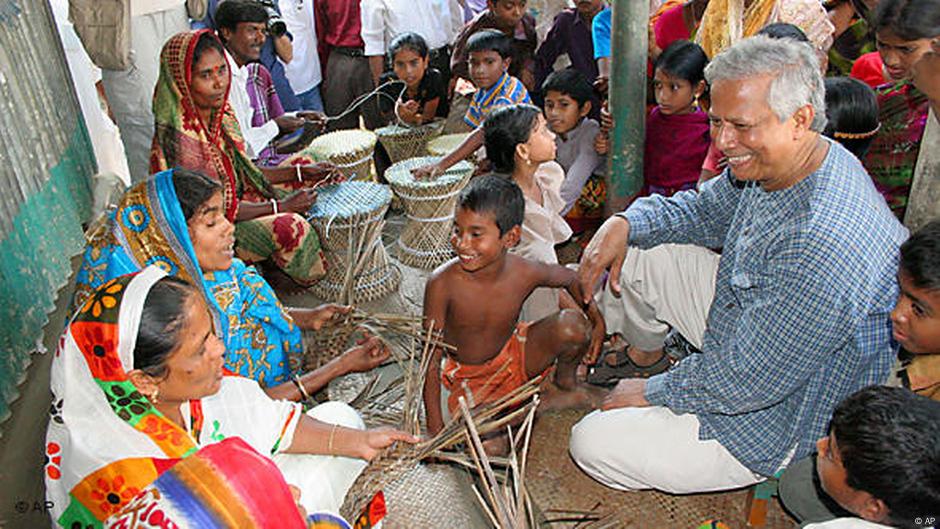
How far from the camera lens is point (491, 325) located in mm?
2840

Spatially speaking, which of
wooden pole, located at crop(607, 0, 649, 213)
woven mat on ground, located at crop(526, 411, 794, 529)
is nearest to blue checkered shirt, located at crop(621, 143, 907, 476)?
woven mat on ground, located at crop(526, 411, 794, 529)

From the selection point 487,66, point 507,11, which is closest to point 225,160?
point 487,66

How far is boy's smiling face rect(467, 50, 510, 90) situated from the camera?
15.0ft

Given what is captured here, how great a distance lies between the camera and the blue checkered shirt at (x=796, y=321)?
6.61ft

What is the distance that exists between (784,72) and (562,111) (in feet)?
7.63

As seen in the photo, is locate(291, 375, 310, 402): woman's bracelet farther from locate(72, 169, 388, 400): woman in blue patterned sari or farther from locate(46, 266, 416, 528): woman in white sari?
locate(46, 266, 416, 528): woman in white sari

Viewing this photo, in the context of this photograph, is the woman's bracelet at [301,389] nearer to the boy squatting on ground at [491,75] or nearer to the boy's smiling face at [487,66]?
the boy squatting on ground at [491,75]

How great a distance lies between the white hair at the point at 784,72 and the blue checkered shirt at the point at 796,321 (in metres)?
0.21

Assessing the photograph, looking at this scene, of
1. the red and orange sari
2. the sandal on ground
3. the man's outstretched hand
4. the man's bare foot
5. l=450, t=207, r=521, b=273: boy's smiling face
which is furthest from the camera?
the red and orange sari

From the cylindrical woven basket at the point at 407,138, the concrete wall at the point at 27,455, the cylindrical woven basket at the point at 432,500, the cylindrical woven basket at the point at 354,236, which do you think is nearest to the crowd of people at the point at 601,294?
the cylindrical woven basket at the point at 354,236

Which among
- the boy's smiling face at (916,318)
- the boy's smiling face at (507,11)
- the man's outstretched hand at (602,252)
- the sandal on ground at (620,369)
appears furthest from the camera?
the boy's smiling face at (507,11)

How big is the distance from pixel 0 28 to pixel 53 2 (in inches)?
41.0

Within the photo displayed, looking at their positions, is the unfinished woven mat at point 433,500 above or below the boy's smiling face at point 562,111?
below

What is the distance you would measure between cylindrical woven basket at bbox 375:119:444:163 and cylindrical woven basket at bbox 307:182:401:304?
0.98 meters
